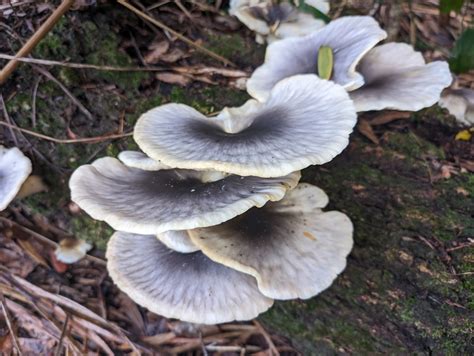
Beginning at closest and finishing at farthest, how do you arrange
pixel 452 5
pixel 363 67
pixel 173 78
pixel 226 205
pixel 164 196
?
pixel 226 205 → pixel 164 196 → pixel 363 67 → pixel 452 5 → pixel 173 78

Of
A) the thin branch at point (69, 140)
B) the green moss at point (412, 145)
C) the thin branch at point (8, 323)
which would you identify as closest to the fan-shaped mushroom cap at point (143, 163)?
the thin branch at point (69, 140)

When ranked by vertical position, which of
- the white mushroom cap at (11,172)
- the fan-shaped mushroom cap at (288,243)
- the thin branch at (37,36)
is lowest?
the fan-shaped mushroom cap at (288,243)

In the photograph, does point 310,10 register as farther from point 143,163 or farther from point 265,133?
point 143,163

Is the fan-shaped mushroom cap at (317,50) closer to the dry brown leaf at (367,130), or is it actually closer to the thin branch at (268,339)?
the dry brown leaf at (367,130)

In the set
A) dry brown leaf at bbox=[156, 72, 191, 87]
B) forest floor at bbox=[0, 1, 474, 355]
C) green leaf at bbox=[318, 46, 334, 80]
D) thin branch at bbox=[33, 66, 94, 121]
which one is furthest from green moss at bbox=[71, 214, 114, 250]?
green leaf at bbox=[318, 46, 334, 80]

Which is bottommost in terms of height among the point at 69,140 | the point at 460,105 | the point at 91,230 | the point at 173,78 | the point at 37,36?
the point at 91,230

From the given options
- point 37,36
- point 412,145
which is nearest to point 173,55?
point 37,36

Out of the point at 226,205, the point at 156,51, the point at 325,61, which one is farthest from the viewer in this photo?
the point at 156,51

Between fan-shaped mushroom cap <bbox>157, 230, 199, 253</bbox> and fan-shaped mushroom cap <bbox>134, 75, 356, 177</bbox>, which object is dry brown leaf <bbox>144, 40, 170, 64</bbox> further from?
fan-shaped mushroom cap <bbox>157, 230, 199, 253</bbox>
